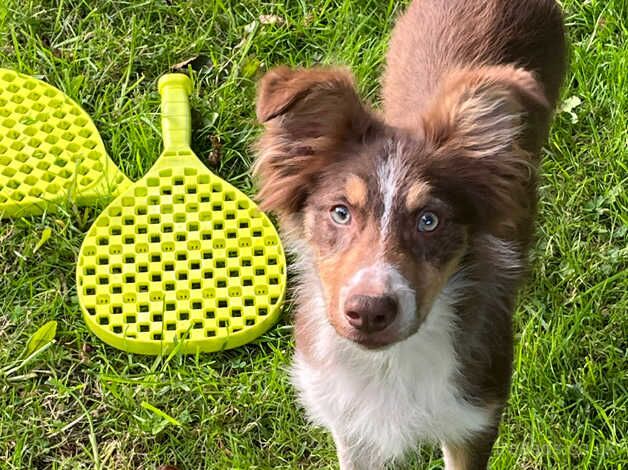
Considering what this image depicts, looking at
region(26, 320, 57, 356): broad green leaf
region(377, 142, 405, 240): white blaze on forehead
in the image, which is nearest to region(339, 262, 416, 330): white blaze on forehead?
region(377, 142, 405, 240): white blaze on forehead

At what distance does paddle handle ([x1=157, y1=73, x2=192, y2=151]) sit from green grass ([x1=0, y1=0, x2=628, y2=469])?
91mm

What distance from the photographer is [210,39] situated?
16.9 ft

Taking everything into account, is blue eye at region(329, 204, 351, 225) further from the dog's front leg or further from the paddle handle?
the paddle handle

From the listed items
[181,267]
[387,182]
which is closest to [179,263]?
[181,267]

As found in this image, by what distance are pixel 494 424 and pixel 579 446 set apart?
584 millimetres

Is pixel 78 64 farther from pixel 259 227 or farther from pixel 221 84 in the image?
pixel 259 227

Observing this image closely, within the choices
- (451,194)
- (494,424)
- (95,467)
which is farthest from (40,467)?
(451,194)

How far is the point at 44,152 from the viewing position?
185 inches

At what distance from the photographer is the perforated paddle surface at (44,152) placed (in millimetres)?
4531

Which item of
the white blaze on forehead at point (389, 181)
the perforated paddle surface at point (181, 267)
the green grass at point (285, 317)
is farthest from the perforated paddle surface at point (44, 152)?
the white blaze on forehead at point (389, 181)

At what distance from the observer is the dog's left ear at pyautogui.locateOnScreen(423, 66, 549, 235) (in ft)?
9.75

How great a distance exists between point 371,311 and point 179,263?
180 cm

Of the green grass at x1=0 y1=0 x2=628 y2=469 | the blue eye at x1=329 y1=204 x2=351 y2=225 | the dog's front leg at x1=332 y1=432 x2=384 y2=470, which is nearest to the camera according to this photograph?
the blue eye at x1=329 y1=204 x2=351 y2=225

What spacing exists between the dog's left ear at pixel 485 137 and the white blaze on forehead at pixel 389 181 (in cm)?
10
